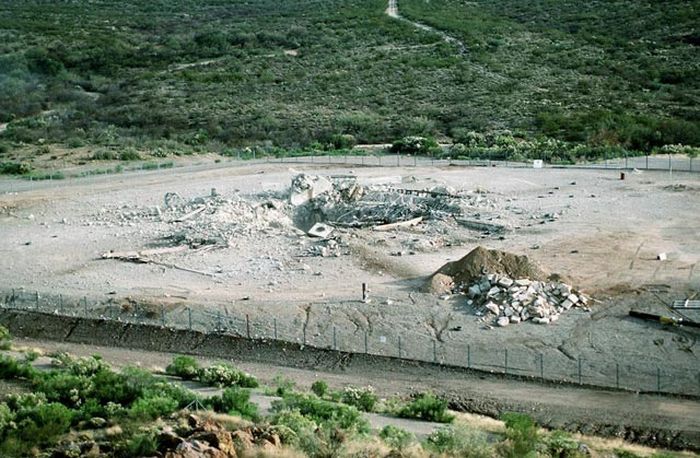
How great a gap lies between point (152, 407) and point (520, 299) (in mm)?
11441

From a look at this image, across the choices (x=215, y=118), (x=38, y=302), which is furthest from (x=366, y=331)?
(x=215, y=118)

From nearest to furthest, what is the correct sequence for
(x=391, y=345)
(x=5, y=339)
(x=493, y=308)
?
(x=391, y=345), (x=5, y=339), (x=493, y=308)

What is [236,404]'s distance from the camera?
1962 centimetres

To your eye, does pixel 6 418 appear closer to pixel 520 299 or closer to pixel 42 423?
pixel 42 423

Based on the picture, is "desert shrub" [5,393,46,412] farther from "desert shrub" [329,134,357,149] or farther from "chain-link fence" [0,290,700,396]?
"desert shrub" [329,134,357,149]

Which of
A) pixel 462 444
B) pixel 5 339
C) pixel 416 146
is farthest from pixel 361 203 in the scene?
pixel 462 444

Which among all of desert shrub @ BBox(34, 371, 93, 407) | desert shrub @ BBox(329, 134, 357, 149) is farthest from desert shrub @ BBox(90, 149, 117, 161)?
desert shrub @ BBox(34, 371, 93, 407)

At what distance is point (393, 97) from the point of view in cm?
7000

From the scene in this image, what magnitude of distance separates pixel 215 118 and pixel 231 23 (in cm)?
4136

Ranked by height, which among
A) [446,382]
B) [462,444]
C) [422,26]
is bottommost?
[446,382]

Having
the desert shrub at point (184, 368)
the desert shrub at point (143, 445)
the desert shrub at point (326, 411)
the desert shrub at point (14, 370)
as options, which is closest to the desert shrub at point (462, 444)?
the desert shrub at point (326, 411)

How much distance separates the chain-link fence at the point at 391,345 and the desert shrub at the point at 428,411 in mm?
3573

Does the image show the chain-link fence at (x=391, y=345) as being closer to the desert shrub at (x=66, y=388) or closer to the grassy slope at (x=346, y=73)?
the desert shrub at (x=66, y=388)

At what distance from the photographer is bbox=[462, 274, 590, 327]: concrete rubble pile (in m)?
26.4
